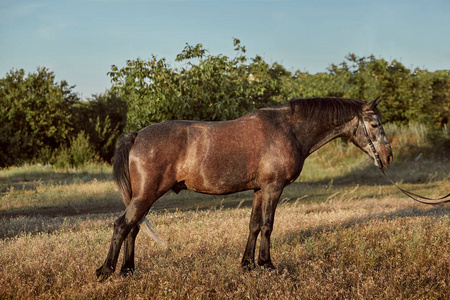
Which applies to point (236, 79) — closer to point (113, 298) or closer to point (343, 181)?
point (343, 181)

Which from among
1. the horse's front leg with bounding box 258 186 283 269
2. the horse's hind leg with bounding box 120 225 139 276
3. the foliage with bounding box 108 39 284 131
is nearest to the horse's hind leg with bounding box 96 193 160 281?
the horse's hind leg with bounding box 120 225 139 276

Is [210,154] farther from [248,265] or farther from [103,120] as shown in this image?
[103,120]

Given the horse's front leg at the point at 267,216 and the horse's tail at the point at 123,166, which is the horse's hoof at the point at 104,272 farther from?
the horse's front leg at the point at 267,216

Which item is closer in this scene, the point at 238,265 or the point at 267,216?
the point at 267,216

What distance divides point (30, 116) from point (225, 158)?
2431 cm

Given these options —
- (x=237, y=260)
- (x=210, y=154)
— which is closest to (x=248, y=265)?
(x=237, y=260)

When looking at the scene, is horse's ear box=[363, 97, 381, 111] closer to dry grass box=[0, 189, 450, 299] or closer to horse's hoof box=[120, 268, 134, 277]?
dry grass box=[0, 189, 450, 299]

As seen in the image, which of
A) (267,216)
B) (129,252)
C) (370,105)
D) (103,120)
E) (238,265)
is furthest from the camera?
(103,120)

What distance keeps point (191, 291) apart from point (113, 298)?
0.83 metres

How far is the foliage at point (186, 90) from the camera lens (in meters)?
14.1

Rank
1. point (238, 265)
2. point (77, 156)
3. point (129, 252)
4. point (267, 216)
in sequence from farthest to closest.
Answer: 1. point (77, 156)
2. point (238, 265)
3. point (267, 216)
4. point (129, 252)

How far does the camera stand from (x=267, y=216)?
17.9ft

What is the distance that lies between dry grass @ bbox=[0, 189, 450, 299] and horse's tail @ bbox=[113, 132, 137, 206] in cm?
105

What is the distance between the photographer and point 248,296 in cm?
443
